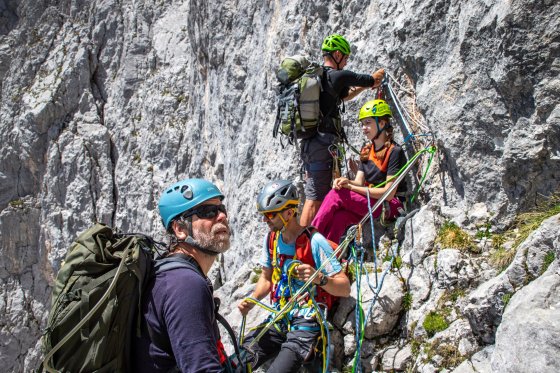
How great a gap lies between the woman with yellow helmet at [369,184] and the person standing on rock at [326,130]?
74cm

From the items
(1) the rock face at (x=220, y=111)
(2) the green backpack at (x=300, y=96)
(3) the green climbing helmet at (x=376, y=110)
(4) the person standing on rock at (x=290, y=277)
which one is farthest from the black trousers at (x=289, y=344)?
(2) the green backpack at (x=300, y=96)

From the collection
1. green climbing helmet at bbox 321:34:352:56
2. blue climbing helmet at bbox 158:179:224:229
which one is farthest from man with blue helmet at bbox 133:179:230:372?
green climbing helmet at bbox 321:34:352:56

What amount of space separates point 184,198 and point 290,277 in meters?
2.29

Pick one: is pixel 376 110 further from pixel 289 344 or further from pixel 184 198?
pixel 184 198

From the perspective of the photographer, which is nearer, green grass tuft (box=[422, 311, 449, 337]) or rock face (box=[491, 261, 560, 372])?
rock face (box=[491, 261, 560, 372])

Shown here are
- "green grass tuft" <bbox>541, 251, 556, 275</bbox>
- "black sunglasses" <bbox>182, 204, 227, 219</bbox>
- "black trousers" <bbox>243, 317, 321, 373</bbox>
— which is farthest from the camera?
"black trousers" <bbox>243, 317, 321, 373</bbox>

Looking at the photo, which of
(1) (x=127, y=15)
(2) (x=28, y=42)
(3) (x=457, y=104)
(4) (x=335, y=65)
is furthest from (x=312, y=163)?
(2) (x=28, y=42)

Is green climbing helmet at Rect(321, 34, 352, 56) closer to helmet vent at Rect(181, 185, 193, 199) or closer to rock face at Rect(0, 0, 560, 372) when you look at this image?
rock face at Rect(0, 0, 560, 372)

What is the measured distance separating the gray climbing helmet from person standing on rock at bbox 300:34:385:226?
88.0 inches

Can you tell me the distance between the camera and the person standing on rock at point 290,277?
5859mm

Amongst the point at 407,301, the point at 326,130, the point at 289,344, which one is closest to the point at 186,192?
the point at 289,344

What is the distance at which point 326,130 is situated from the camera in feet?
29.1

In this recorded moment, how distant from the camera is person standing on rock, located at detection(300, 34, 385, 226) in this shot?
8594 millimetres

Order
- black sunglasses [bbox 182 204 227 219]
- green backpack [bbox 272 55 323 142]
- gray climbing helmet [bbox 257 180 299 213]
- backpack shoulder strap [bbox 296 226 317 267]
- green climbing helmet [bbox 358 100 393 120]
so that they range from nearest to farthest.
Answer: black sunglasses [bbox 182 204 227 219], backpack shoulder strap [bbox 296 226 317 267], gray climbing helmet [bbox 257 180 299 213], green climbing helmet [bbox 358 100 393 120], green backpack [bbox 272 55 323 142]
